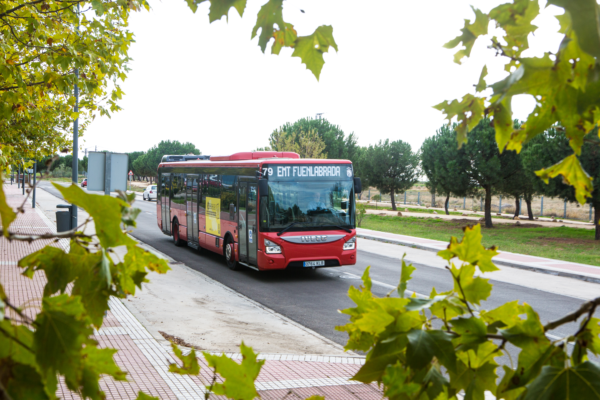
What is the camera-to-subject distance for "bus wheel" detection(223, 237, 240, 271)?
14.8m

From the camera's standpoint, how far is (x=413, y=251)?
2039 centimetres

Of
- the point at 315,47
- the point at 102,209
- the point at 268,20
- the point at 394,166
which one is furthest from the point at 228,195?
the point at 394,166

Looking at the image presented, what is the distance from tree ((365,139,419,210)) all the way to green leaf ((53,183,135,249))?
5408 centimetres

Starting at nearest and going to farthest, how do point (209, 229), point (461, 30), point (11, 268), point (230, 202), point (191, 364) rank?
1. point (191, 364)
2. point (461, 30)
3. point (11, 268)
4. point (230, 202)
5. point (209, 229)

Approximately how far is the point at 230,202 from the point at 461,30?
44.2 ft

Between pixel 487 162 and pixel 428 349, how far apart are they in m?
35.0

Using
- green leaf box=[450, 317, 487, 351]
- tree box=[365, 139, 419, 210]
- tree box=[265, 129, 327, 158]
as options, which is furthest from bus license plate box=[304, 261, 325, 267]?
tree box=[365, 139, 419, 210]

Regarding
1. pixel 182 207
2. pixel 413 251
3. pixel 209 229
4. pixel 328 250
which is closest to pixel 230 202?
pixel 209 229

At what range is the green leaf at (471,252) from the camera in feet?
4.57

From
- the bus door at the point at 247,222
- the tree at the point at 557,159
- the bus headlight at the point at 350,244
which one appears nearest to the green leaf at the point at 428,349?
the bus door at the point at 247,222

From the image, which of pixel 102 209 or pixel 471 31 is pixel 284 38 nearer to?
pixel 471 31

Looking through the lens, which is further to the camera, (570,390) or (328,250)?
(328,250)

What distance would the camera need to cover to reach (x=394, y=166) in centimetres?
5462

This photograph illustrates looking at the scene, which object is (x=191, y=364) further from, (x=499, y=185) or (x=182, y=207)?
(x=499, y=185)
